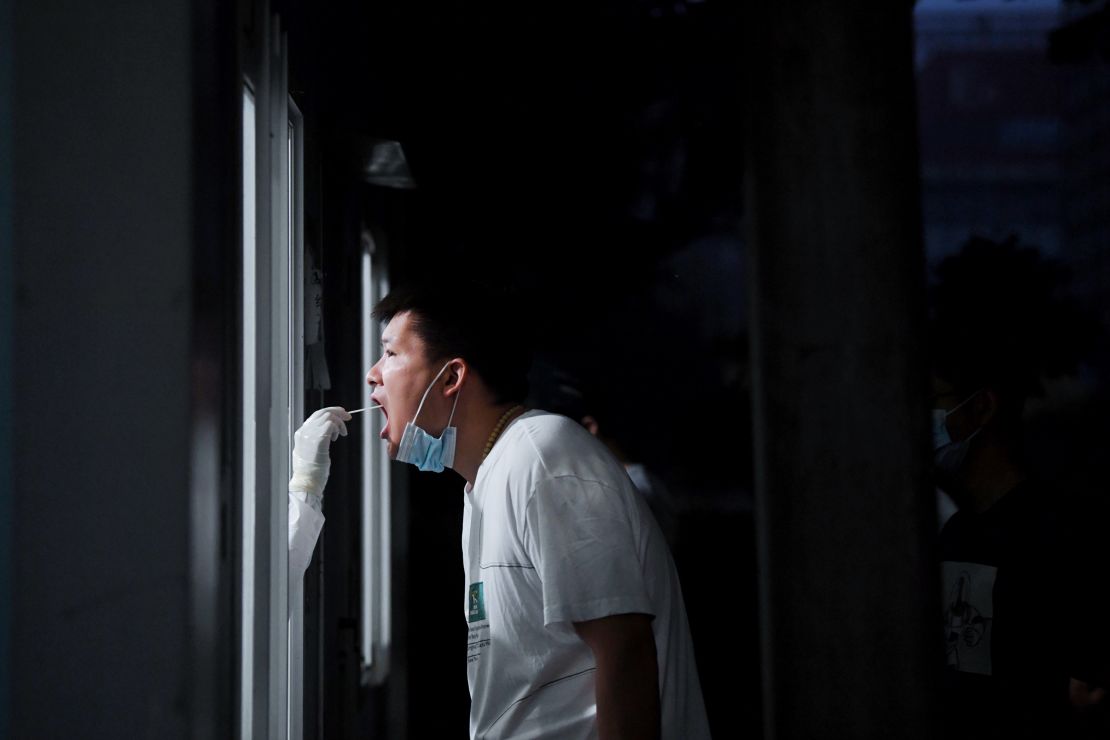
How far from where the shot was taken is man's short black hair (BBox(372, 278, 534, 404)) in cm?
205

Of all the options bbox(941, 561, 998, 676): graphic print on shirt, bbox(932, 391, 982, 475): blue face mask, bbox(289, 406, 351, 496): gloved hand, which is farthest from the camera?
bbox(932, 391, 982, 475): blue face mask

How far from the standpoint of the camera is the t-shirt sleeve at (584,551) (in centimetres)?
150

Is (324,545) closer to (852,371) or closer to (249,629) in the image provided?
(249,629)

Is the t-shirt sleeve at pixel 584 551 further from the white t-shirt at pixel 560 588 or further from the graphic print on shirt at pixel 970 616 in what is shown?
the graphic print on shirt at pixel 970 616

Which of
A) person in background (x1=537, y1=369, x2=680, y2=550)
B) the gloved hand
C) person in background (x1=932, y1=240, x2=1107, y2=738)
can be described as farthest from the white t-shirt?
person in background (x1=537, y1=369, x2=680, y2=550)

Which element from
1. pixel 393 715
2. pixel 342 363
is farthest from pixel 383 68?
pixel 393 715

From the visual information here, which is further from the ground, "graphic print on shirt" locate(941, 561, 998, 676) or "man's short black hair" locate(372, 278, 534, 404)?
"man's short black hair" locate(372, 278, 534, 404)

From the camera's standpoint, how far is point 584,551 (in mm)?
1528

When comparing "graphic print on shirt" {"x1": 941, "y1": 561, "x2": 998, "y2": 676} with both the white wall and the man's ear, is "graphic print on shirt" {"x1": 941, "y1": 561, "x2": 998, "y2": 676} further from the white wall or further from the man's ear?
the white wall

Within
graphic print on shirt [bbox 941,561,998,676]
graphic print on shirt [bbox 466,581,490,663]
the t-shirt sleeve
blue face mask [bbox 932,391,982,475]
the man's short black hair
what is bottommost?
graphic print on shirt [bbox 941,561,998,676]

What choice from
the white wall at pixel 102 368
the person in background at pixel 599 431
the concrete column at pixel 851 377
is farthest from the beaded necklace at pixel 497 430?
the person in background at pixel 599 431

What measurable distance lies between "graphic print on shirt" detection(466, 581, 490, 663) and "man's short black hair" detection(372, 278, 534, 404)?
440 millimetres

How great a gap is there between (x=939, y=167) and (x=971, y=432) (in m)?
25.8

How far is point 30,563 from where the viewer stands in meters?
1.17
